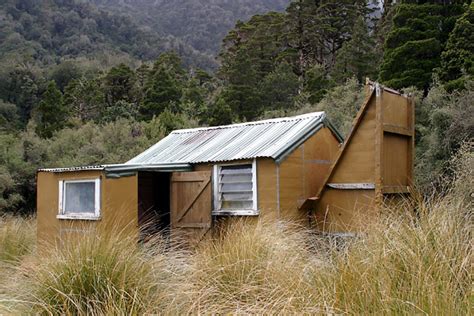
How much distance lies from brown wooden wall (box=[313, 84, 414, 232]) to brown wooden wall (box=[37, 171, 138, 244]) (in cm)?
347

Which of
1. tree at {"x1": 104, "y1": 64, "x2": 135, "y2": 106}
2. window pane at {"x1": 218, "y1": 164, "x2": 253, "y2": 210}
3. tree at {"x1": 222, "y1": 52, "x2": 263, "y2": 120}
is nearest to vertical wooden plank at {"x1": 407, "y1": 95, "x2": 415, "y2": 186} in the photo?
window pane at {"x1": 218, "y1": 164, "x2": 253, "y2": 210}

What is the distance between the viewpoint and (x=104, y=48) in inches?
2057

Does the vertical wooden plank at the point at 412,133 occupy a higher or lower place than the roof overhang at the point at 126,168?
higher

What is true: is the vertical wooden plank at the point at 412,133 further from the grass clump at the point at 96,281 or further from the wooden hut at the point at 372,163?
the grass clump at the point at 96,281

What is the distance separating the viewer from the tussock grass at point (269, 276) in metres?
3.37

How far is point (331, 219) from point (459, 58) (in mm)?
8366

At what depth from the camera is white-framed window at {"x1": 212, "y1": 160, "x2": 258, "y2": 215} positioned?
9.24 meters

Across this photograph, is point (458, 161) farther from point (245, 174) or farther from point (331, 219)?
point (245, 174)

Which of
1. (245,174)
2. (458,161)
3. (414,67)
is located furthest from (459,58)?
(245,174)

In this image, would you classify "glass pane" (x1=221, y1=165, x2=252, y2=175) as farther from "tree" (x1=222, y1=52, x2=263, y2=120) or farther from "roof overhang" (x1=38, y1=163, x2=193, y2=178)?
"tree" (x1=222, y1=52, x2=263, y2=120)

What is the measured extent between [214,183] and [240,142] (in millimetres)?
1048

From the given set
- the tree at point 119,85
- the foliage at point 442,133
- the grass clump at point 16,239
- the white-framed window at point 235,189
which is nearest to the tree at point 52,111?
the tree at point 119,85

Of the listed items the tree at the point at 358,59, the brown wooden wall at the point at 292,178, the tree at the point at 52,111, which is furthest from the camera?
the tree at the point at 52,111

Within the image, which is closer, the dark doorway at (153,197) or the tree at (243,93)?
the dark doorway at (153,197)
